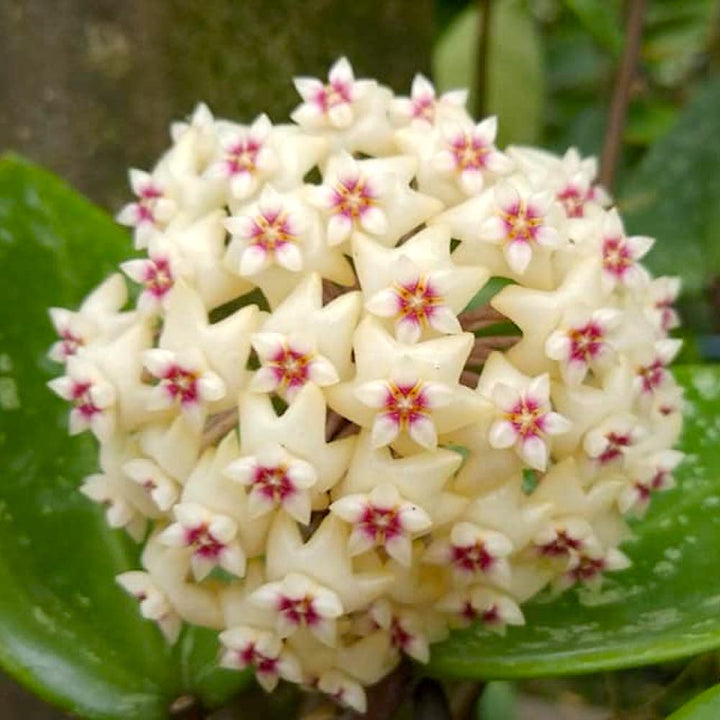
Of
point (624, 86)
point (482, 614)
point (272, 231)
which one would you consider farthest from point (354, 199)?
point (624, 86)

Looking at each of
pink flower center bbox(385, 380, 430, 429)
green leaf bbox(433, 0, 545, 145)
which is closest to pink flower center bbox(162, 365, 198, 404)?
pink flower center bbox(385, 380, 430, 429)

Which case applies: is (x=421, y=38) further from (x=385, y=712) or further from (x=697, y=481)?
(x=385, y=712)

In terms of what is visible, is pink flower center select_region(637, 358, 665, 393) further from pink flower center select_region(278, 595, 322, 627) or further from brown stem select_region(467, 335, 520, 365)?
pink flower center select_region(278, 595, 322, 627)

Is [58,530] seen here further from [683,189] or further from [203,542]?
[683,189]

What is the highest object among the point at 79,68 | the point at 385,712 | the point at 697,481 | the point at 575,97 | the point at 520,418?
the point at 575,97

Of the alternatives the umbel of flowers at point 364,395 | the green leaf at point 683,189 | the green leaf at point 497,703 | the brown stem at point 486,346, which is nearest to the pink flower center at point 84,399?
the umbel of flowers at point 364,395

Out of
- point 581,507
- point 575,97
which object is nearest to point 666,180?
point 575,97
